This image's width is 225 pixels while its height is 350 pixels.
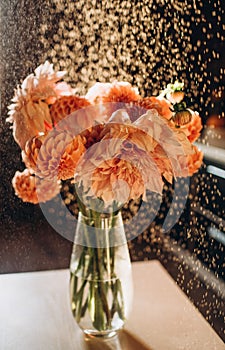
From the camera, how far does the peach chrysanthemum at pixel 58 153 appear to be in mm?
696

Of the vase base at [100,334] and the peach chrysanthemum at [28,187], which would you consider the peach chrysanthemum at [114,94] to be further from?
the vase base at [100,334]

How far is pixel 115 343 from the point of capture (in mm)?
793

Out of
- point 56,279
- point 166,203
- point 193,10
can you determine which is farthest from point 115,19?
point 56,279

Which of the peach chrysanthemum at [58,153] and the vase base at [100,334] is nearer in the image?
the peach chrysanthemum at [58,153]

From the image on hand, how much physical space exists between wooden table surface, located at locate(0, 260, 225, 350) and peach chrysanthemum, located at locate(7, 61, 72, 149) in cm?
31

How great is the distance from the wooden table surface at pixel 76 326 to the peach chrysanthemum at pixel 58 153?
27cm

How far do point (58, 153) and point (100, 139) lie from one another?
0.06 m

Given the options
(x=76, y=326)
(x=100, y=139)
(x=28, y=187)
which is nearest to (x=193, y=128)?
(x=100, y=139)

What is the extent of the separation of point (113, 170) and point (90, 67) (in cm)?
83

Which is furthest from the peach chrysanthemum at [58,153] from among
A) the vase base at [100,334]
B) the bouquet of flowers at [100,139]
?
the vase base at [100,334]

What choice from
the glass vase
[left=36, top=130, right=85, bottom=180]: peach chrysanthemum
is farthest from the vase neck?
[left=36, top=130, right=85, bottom=180]: peach chrysanthemum

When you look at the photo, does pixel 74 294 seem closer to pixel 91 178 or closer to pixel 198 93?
pixel 91 178

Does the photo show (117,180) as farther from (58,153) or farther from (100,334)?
(100,334)

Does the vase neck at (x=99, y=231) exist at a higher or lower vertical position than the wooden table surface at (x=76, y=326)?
higher
